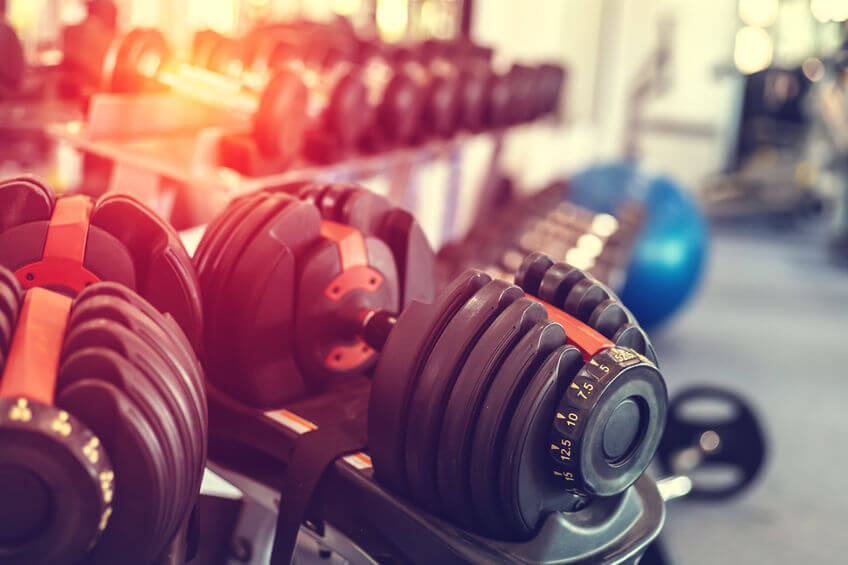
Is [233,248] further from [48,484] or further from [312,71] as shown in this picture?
[312,71]

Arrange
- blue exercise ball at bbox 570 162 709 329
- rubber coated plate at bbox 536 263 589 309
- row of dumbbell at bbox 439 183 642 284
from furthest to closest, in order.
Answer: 1. blue exercise ball at bbox 570 162 709 329
2. row of dumbbell at bbox 439 183 642 284
3. rubber coated plate at bbox 536 263 589 309

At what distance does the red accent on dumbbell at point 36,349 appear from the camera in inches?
20.4

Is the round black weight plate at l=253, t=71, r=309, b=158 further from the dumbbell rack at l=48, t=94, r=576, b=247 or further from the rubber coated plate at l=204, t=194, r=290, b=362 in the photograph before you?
the rubber coated plate at l=204, t=194, r=290, b=362

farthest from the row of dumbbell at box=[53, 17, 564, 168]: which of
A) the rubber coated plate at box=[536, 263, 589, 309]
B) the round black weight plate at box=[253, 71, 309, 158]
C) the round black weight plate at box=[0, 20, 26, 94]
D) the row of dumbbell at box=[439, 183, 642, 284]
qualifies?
the rubber coated plate at box=[536, 263, 589, 309]

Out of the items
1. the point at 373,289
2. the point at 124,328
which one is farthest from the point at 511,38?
the point at 124,328

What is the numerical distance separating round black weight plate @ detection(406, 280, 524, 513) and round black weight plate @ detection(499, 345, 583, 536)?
58mm

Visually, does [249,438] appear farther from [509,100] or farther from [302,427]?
[509,100]

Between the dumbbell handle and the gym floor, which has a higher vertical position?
the dumbbell handle

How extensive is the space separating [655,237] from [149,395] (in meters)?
2.17

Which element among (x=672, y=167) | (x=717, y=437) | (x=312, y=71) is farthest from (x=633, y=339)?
(x=672, y=167)

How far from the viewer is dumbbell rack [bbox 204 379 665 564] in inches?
26.9

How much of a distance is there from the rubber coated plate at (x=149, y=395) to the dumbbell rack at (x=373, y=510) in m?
0.19

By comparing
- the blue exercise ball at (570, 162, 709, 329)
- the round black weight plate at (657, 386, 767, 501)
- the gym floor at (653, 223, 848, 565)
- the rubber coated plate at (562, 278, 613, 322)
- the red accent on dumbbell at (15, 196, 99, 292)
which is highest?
the red accent on dumbbell at (15, 196, 99, 292)

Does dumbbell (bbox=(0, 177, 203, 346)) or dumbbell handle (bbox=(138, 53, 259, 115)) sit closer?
dumbbell (bbox=(0, 177, 203, 346))
